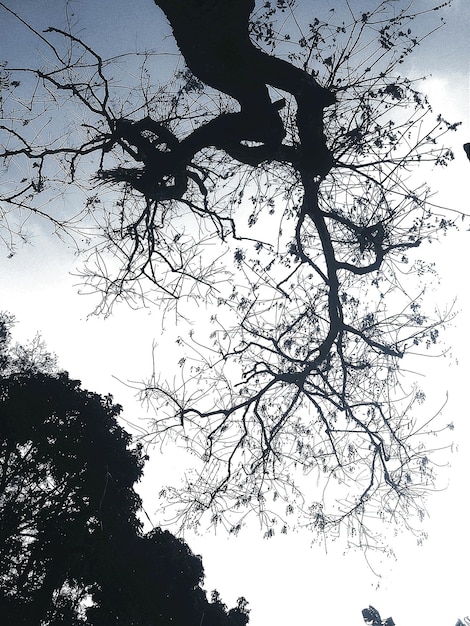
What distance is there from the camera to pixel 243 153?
406cm

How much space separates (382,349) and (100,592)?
1300cm

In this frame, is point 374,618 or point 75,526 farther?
point 374,618

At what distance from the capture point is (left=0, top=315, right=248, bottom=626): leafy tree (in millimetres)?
10312

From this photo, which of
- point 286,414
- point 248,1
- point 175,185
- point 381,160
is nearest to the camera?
point 248,1

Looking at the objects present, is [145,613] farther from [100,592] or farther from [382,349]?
[382,349]

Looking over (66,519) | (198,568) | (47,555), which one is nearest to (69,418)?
(66,519)

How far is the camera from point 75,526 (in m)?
10.3

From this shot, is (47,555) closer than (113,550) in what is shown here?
Yes

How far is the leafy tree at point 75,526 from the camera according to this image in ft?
33.8

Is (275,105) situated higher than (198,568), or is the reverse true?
(275,105)

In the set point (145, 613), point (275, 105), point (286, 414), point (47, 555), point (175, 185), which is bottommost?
point (145, 613)

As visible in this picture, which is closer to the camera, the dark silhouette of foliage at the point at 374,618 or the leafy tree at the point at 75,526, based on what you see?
the leafy tree at the point at 75,526

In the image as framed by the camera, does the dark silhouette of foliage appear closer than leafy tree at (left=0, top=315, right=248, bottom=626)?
No

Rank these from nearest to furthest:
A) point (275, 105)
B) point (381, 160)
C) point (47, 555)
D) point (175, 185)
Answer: point (275, 105), point (381, 160), point (175, 185), point (47, 555)
